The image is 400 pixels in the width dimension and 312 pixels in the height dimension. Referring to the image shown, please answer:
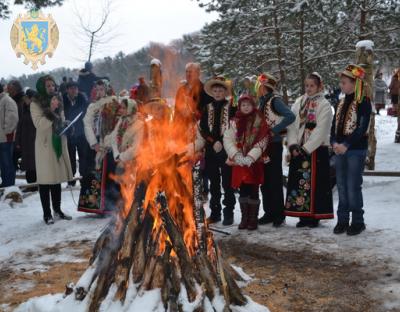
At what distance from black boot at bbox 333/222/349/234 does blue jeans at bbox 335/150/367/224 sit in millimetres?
41

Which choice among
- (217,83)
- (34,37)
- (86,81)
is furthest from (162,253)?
(34,37)

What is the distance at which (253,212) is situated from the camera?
6.75m

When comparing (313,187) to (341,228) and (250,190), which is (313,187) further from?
(250,190)

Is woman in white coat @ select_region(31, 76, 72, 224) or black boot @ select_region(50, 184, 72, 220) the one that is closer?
woman in white coat @ select_region(31, 76, 72, 224)

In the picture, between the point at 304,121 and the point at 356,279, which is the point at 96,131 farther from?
the point at 356,279

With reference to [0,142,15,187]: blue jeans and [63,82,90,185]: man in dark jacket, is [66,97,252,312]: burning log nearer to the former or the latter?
[63,82,90,185]: man in dark jacket

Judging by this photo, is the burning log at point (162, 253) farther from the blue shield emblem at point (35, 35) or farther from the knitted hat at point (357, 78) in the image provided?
the blue shield emblem at point (35, 35)

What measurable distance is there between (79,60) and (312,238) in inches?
869

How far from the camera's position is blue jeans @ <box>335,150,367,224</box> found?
6.16 m

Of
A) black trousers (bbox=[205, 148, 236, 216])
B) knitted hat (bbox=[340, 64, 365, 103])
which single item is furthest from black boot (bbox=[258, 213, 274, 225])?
knitted hat (bbox=[340, 64, 365, 103])

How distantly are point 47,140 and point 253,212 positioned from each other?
11.1ft

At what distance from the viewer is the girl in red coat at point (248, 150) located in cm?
652

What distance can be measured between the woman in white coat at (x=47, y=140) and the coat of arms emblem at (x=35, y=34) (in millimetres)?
16125

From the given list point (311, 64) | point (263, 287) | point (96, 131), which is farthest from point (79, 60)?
point (263, 287)
